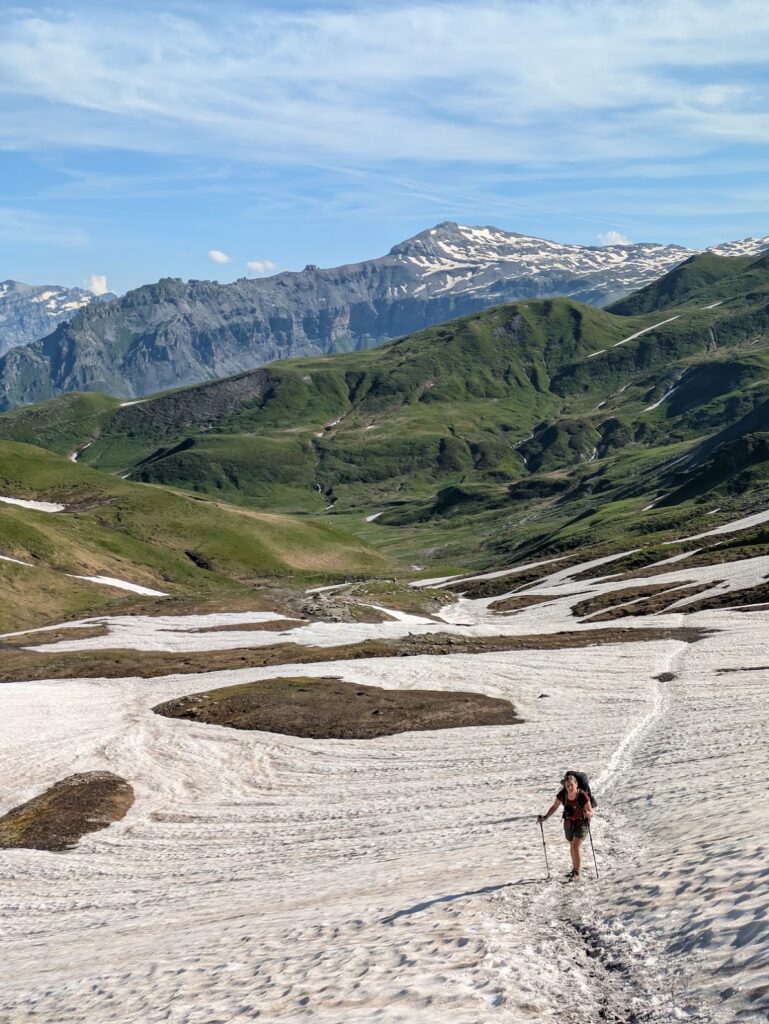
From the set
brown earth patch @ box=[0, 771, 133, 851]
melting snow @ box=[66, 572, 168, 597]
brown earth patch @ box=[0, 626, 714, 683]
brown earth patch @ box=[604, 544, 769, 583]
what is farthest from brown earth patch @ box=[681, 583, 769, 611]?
melting snow @ box=[66, 572, 168, 597]

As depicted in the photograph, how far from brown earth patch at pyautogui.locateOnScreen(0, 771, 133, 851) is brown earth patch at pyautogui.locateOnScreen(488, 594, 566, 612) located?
299ft

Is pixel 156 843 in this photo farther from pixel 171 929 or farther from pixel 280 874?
pixel 171 929

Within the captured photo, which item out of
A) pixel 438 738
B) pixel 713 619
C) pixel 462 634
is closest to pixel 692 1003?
pixel 438 738

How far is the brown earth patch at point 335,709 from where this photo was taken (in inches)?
2467

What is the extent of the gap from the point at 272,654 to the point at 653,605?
45921 mm

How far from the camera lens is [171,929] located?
29078 mm

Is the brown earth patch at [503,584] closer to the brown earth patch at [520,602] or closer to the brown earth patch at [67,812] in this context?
the brown earth patch at [520,602]

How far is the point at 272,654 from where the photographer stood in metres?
95.6

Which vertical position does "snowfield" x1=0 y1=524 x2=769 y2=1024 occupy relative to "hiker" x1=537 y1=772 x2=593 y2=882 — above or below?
below

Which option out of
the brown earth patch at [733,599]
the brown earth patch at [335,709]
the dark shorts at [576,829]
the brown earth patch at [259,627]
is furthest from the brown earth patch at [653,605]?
the dark shorts at [576,829]

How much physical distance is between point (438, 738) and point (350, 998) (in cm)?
3968

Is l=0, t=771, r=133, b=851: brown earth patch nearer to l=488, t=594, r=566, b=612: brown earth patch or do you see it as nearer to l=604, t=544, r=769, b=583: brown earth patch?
l=488, t=594, r=566, b=612: brown earth patch

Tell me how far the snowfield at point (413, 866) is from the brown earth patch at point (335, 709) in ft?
6.94

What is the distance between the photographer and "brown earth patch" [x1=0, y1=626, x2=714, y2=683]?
8719cm
